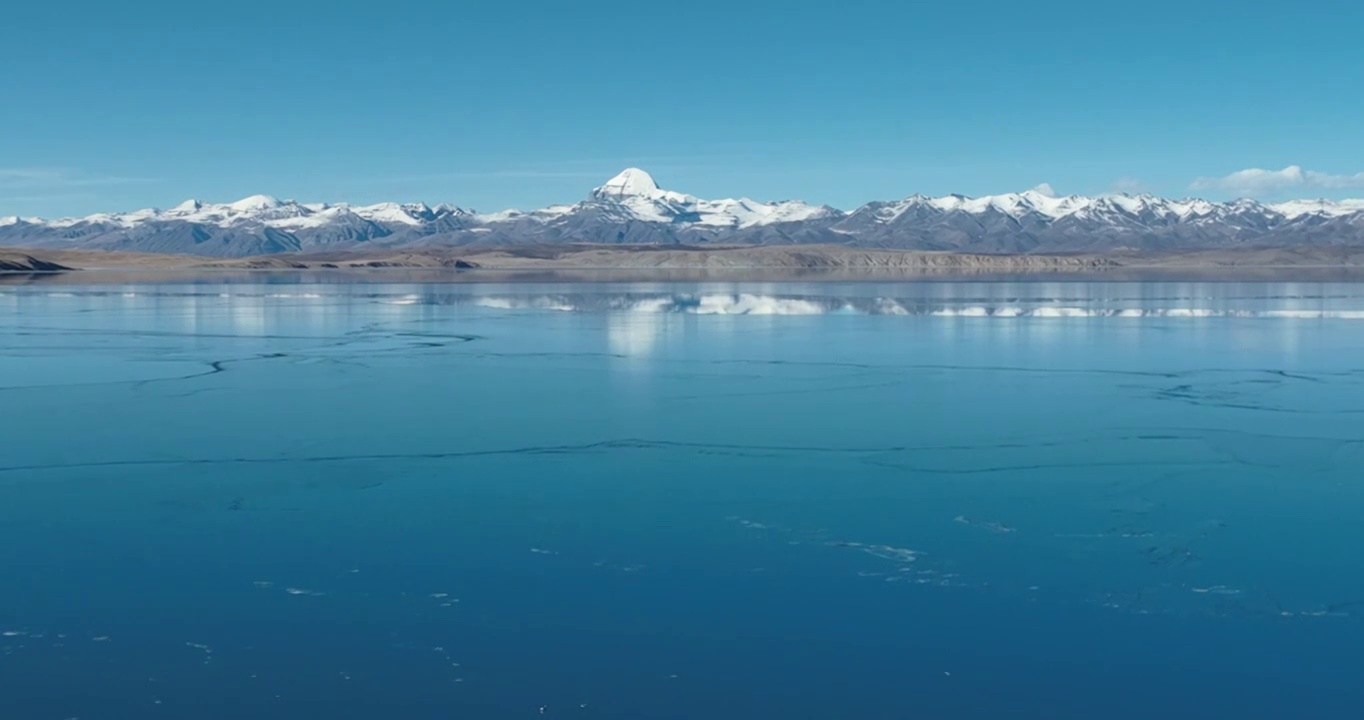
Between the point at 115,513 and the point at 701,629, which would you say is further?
the point at 115,513

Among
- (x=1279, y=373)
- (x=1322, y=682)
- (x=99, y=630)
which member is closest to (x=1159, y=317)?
(x=1279, y=373)

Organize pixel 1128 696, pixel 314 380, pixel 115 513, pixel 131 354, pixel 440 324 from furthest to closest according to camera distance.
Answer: pixel 440 324, pixel 131 354, pixel 314 380, pixel 115 513, pixel 1128 696

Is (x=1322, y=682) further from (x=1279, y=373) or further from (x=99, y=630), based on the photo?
(x=1279, y=373)

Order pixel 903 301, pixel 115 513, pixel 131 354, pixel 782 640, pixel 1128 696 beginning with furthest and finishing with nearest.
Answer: pixel 903 301 → pixel 131 354 → pixel 115 513 → pixel 782 640 → pixel 1128 696

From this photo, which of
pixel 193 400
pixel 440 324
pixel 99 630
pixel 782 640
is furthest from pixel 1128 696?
pixel 440 324

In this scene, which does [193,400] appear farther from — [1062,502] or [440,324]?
[440,324]

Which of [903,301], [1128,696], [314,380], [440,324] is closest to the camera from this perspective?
[1128,696]
